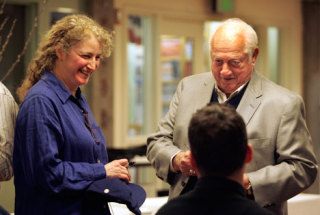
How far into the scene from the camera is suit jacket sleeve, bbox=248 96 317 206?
103 inches

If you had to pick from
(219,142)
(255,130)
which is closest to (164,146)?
(255,130)

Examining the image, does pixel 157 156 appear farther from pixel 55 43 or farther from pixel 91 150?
pixel 55 43

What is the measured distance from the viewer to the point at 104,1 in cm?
675

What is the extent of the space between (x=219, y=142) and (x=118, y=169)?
2.95ft

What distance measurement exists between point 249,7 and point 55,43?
19.9ft

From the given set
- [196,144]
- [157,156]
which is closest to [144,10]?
[157,156]

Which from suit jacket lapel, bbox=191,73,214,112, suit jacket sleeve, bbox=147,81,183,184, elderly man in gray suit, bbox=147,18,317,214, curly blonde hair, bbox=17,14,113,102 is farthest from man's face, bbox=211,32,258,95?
curly blonde hair, bbox=17,14,113,102

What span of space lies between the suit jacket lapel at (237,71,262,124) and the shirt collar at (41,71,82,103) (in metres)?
0.64

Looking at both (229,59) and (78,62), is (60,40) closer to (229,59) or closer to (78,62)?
(78,62)

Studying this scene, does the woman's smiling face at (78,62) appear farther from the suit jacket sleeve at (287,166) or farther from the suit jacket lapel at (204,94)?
the suit jacket sleeve at (287,166)

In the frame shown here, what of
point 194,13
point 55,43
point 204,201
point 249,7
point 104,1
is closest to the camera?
point 204,201

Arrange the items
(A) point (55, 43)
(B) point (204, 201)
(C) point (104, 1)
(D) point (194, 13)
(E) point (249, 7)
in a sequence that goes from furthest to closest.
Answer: (E) point (249, 7) < (D) point (194, 13) < (C) point (104, 1) < (A) point (55, 43) < (B) point (204, 201)

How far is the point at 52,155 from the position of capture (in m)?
2.47

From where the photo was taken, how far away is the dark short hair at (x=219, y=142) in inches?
70.9
